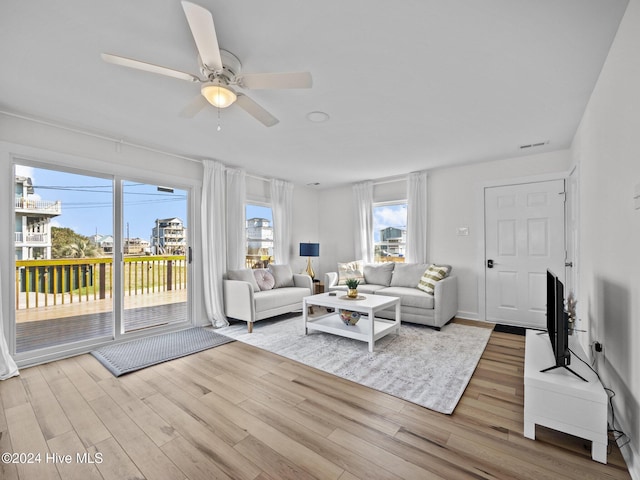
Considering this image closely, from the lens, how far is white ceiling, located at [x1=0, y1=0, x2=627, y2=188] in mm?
1573

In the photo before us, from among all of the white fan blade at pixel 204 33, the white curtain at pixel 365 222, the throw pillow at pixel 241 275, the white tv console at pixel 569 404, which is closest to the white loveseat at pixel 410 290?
the white curtain at pixel 365 222

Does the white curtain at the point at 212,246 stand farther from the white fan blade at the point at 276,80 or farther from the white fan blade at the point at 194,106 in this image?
the white fan blade at the point at 276,80

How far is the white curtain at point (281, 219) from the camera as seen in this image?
214 inches

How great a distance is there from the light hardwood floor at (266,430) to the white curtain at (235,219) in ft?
7.06

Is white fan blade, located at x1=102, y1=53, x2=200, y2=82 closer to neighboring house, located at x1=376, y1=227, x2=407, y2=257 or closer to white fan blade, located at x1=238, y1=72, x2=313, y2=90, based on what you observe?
white fan blade, located at x1=238, y1=72, x2=313, y2=90

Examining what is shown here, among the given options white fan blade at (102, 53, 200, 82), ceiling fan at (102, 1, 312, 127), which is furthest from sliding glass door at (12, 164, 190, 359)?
white fan blade at (102, 53, 200, 82)

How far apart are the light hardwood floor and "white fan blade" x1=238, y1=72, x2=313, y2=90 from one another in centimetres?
218

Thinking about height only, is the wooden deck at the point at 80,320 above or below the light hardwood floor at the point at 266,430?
above

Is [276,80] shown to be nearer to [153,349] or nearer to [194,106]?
[194,106]

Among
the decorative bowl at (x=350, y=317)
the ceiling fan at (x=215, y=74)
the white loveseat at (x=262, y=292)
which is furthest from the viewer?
the white loveseat at (x=262, y=292)

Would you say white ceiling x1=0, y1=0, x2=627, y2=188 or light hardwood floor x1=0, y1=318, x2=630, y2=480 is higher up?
white ceiling x1=0, y1=0, x2=627, y2=188

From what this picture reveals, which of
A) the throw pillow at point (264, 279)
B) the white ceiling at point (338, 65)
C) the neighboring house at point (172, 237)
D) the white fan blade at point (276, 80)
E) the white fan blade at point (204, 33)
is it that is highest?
the white ceiling at point (338, 65)

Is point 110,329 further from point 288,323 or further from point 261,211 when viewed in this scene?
point 261,211

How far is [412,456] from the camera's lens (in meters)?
1.60
